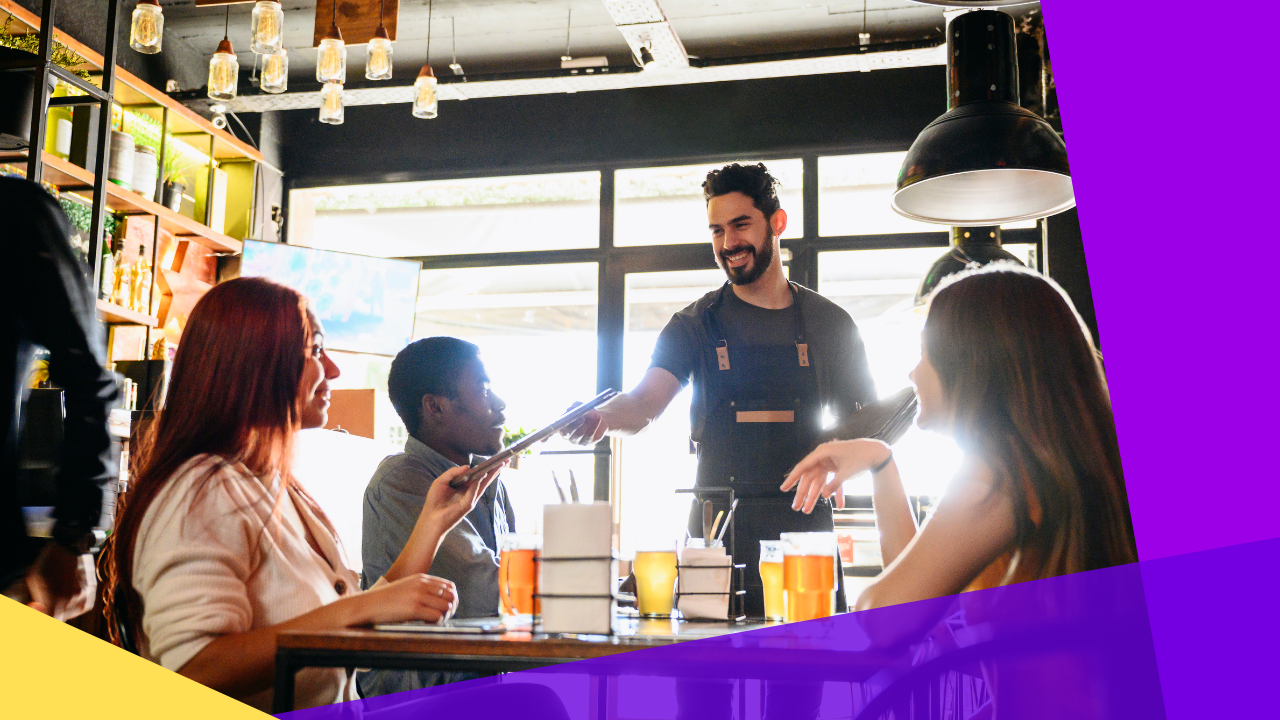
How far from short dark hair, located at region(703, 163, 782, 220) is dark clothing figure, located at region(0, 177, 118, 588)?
1588 millimetres

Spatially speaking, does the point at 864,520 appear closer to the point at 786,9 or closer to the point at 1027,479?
the point at 786,9

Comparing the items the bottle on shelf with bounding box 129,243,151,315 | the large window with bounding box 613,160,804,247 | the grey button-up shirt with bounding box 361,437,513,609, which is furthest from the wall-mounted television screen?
the grey button-up shirt with bounding box 361,437,513,609

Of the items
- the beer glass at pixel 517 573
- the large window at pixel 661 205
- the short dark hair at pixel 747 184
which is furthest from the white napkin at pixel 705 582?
the large window at pixel 661 205

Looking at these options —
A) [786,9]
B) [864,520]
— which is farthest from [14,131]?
[864,520]

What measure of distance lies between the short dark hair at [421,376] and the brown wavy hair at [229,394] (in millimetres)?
695

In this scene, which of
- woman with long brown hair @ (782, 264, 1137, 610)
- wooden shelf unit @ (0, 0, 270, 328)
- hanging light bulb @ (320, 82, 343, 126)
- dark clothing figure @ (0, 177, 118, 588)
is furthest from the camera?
hanging light bulb @ (320, 82, 343, 126)

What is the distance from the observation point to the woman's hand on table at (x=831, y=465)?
1645mm

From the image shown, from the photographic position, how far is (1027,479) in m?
1.36

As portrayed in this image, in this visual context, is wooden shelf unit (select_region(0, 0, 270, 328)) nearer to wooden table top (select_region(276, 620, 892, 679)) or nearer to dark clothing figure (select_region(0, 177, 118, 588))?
dark clothing figure (select_region(0, 177, 118, 588))

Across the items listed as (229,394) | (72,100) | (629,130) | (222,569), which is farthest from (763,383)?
(629,130)

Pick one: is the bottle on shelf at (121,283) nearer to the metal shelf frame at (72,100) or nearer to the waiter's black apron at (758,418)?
the metal shelf frame at (72,100)

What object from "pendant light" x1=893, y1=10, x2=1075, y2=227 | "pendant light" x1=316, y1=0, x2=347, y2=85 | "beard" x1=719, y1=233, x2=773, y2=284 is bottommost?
"beard" x1=719, y1=233, x2=773, y2=284

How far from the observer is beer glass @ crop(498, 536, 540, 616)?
1661 millimetres

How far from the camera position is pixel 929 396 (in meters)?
1.56
